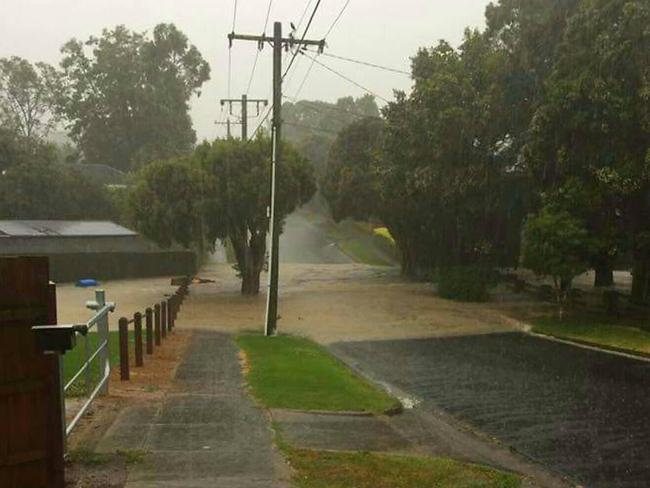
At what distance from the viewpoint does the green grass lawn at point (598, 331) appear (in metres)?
19.5

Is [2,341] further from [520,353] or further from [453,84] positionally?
[453,84]

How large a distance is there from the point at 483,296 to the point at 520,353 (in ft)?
50.4

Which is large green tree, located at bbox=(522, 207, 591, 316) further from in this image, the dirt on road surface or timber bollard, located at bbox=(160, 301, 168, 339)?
timber bollard, located at bbox=(160, 301, 168, 339)

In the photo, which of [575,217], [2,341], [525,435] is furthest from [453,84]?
[2,341]

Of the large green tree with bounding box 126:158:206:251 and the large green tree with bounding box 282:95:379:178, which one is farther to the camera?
the large green tree with bounding box 282:95:379:178

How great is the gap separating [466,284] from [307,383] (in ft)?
75.8

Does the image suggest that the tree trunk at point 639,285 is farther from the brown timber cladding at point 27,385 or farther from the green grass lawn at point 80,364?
the brown timber cladding at point 27,385

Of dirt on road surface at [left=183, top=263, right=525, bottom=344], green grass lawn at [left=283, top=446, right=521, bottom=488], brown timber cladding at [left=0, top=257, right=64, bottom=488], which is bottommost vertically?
dirt on road surface at [left=183, top=263, right=525, bottom=344]

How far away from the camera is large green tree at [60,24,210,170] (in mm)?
72000

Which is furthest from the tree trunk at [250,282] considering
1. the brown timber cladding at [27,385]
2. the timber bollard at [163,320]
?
the brown timber cladding at [27,385]

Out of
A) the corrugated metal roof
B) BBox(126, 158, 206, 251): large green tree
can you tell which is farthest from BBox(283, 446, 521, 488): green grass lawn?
the corrugated metal roof

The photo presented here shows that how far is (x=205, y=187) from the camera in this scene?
3173 centimetres

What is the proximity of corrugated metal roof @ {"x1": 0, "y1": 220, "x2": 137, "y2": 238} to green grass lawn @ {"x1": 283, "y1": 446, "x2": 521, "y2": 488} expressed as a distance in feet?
128

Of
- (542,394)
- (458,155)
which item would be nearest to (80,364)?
(542,394)
